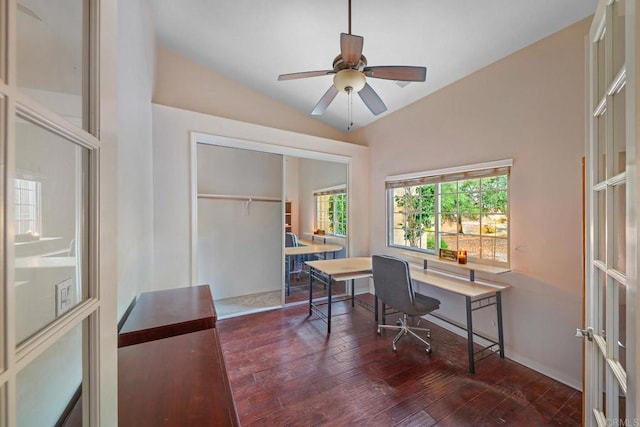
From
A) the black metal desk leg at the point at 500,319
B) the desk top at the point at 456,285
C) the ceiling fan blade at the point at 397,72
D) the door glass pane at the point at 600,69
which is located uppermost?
the ceiling fan blade at the point at 397,72

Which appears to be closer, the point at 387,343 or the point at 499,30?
the point at 499,30

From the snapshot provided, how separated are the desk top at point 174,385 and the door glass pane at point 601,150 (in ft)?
5.71

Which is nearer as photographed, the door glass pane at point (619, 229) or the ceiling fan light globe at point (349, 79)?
the door glass pane at point (619, 229)

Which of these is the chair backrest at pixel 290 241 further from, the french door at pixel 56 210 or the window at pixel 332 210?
the french door at pixel 56 210

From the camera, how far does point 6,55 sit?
0.35 meters

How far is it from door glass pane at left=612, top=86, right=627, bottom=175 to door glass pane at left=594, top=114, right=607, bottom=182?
0.38ft

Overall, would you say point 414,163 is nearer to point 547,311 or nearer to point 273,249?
point 547,311

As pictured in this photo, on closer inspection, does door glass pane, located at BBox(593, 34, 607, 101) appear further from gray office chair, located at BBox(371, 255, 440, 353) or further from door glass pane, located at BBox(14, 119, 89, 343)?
door glass pane, located at BBox(14, 119, 89, 343)

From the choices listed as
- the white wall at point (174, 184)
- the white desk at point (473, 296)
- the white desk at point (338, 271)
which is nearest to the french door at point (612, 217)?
the white desk at point (473, 296)

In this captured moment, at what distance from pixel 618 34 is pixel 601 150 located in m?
0.44

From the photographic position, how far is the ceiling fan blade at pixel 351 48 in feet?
5.29

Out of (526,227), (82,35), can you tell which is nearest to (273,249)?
(526,227)

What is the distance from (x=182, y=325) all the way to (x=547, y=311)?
9.62ft

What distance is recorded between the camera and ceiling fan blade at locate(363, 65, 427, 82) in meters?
1.82
